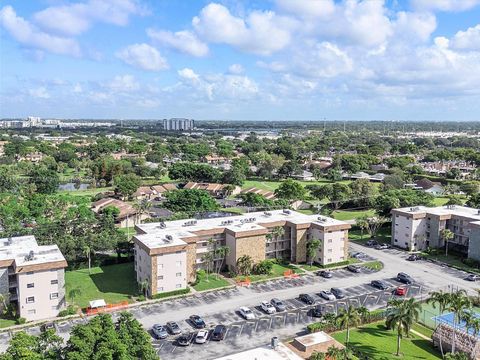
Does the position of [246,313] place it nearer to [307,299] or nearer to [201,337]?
[201,337]

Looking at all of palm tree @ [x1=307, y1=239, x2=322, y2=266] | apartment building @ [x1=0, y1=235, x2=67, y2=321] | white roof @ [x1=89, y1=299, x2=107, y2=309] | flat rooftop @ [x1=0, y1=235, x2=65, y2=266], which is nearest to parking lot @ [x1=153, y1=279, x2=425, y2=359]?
palm tree @ [x1=307, y1=239, x2=322, y2=266]

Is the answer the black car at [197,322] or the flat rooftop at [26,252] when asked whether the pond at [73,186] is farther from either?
the black car at [197,322]

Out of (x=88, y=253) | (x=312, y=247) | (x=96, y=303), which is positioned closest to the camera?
(x=96, y=303)

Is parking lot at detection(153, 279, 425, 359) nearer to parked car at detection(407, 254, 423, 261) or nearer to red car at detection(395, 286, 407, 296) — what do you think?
red car at detection(395, 286, 407, 296)


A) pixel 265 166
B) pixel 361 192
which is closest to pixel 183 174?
pixel 265 166

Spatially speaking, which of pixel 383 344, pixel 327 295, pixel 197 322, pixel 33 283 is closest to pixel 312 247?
pixel 327 295
